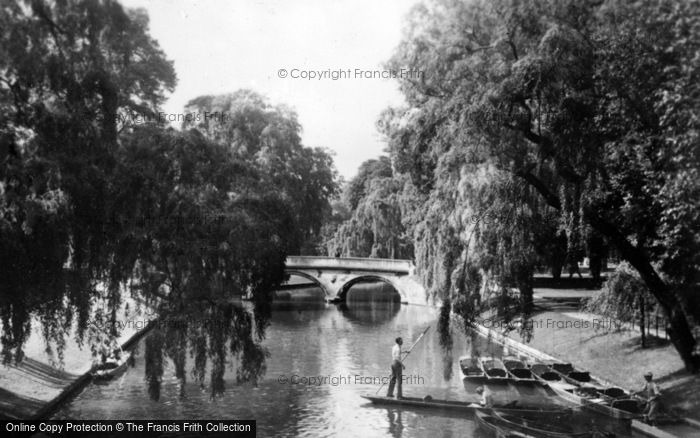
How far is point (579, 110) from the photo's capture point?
1423 cm

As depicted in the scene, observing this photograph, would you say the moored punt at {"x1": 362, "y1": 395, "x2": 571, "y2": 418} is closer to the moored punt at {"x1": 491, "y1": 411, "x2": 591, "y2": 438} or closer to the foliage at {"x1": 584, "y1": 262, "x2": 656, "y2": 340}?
the moored punt at {"x1": 491, "y1": 411, "x2": 591, "y2": 438}

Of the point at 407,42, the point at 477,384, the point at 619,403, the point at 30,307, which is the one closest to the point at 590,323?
the point at 477,384

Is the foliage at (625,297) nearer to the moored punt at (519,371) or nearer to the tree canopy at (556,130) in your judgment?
the tree canopy at (556,130)

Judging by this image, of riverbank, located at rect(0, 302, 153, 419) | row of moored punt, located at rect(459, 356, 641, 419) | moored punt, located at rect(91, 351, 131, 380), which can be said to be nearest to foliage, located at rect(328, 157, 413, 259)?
row of moored punt, located at rect(459, 356, 641, 419)

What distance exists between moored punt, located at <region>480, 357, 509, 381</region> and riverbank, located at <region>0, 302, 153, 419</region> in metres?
10.6

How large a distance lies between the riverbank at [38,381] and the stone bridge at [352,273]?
26.6 m

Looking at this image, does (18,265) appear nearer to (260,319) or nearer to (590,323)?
(260,319)

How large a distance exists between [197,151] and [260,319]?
4.38 m

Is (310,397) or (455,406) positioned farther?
(310,397)

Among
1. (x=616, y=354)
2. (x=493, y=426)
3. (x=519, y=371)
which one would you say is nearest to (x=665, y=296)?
(x=616, y=354)

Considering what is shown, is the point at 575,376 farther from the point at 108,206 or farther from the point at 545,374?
the point at 108,206

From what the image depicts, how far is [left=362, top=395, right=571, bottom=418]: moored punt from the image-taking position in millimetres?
14828

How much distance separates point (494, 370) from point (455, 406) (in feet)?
13.5

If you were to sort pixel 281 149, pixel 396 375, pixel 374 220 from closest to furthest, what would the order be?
pixel 396 375, pixel 281 149, pixel 374 220
